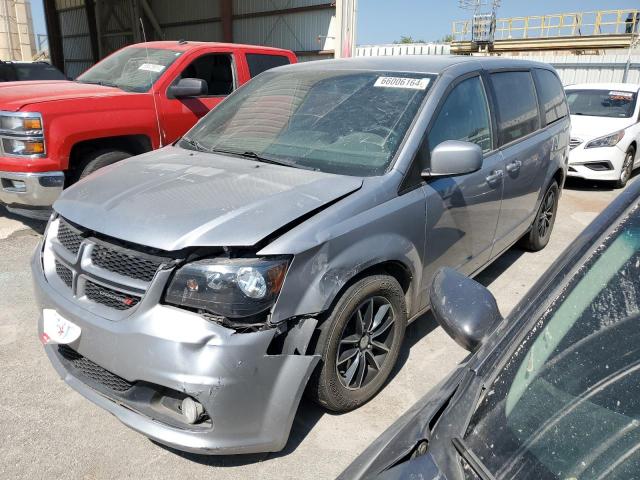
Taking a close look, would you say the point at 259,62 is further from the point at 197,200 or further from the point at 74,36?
the point at 74,36

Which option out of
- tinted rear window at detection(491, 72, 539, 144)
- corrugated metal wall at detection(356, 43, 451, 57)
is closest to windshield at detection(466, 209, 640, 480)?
tinted rear window at detection(491, 72, 539, 144)

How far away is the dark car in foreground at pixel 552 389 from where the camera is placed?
1.10 metres

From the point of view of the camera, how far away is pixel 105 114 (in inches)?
193

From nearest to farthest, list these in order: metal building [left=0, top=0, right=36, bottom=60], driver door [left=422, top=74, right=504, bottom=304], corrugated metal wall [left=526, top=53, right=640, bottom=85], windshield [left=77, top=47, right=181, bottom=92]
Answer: driver door [left=422, top=74, right=504, bottom=304], windshield [left=77, top=47, right=181, bottom=92], corrugated metal wall [left=526, top=53, right=640, bottom=85], metal building [left=0, top=0, right=36, bottom=60]

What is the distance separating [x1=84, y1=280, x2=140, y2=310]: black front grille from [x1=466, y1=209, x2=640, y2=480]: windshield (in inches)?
60.8

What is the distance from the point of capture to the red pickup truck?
15.0 ft

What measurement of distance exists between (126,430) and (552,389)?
2.16 m

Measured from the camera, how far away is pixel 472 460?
45.1 inches

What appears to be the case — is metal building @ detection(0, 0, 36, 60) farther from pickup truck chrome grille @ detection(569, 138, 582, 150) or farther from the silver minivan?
the silver minivan

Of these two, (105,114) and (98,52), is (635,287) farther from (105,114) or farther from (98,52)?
(98,52)

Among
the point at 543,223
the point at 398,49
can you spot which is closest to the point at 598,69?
the point at 398,49

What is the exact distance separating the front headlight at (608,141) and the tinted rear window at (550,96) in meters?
3.16

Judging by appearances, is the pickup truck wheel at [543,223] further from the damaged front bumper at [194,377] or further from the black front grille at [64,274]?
the black front grille at [64,274]

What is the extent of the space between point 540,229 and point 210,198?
3879 millimetres
